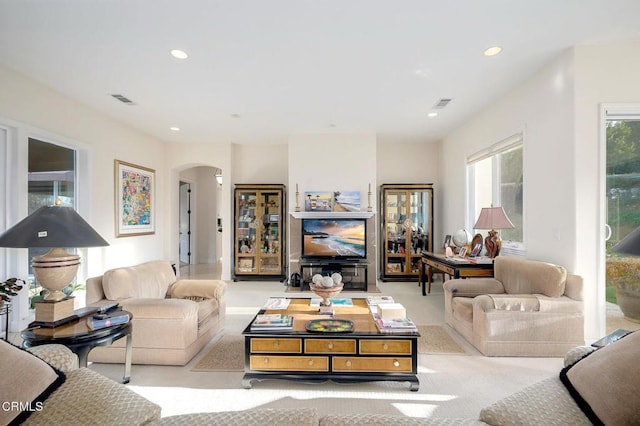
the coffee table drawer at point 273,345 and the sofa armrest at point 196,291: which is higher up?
the sofa armrest at point 196,291

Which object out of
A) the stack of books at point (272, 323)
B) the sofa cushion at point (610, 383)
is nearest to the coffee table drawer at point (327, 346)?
the stack of books at point (272, 323)

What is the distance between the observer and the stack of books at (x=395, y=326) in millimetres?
2301

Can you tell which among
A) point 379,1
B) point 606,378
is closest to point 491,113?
point 379,1

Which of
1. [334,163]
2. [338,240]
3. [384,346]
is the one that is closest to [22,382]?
[384,346]

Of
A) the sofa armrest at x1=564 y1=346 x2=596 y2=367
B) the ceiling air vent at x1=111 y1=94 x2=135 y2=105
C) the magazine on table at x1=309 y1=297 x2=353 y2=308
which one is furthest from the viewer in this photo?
the ceiling air vent at x1=111 y1=94 x2=135 y2=105

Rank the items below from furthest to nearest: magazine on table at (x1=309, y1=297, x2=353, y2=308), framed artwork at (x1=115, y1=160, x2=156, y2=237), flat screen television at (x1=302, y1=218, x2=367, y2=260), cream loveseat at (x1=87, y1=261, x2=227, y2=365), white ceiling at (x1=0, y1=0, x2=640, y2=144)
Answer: flat screen television at (x1=302, y1=218, x2=367, y2=260)
framed artwork at (x1=115, y1=160, x2=156, y2=237)
magazine on table at (x1=309, y1=297, x2=353, y2=308)
cream loveseat at (x1=87, y1=261, x2=227, y2=365)
white ceiling at (x1=0, y1=0, x2=640, y2=144)

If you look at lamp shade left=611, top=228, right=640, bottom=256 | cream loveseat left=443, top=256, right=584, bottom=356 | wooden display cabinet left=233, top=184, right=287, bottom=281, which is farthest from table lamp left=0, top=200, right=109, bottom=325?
wooden display cabinet left=233, top=184, right=287, bottom=281

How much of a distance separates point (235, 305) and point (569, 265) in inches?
156

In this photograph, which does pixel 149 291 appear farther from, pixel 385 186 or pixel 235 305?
pixel 385 186

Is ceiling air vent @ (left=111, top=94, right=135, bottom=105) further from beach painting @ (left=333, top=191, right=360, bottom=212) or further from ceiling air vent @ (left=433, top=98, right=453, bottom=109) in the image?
ceiling air vent @ (left=433, top=98, right=453, bottom=109)

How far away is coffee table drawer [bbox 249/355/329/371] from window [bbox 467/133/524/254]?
303 cm

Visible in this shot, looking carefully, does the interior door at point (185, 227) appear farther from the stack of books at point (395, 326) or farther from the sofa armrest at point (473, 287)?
the stack of books at point (395, 326)

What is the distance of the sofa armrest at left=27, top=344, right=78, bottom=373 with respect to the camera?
53.2 inches

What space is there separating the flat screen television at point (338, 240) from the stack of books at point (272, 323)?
10.7 feet
